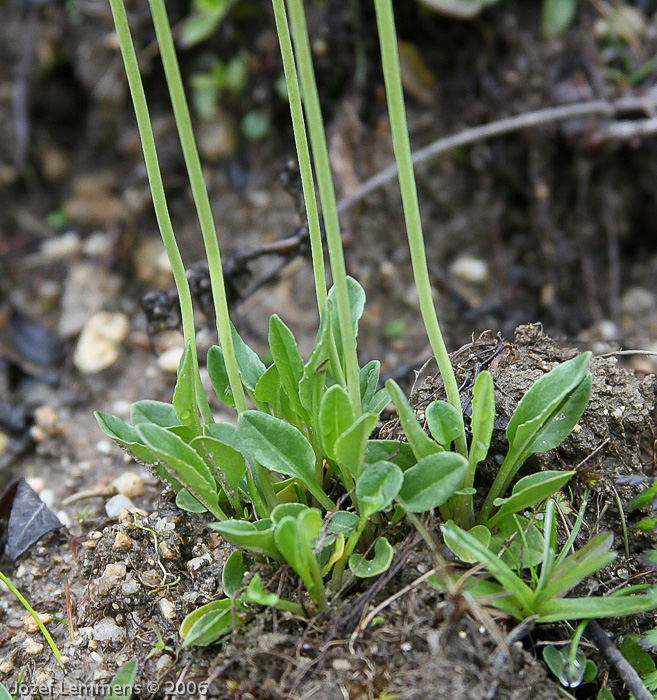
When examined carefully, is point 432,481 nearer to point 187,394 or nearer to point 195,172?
point 187,394

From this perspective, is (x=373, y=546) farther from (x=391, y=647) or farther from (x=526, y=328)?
(x=526, y=328)

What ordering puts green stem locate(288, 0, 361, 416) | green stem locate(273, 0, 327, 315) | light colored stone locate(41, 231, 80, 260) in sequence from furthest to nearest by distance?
light colored stone locate(41, 231, 80, 260) < green stem locate(273, 0, 327, 315) < green stem locate(288, 0, 361, 416)

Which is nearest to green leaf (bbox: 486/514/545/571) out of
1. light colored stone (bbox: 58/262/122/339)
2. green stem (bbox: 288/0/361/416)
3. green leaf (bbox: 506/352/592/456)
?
green leaf (bbox: 506/352/592/456)

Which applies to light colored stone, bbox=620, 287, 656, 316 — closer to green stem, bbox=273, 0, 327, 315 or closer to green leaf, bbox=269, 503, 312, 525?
green stem, bbox=273, 0, 327, 315

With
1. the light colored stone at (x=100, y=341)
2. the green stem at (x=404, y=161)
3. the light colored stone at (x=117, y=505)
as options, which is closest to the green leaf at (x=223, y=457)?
the green stem at (x=404, y=161)

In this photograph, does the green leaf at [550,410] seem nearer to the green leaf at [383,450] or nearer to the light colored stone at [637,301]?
the green leaf at [383,450]

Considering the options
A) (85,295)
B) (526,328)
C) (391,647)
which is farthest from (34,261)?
(391,647)
